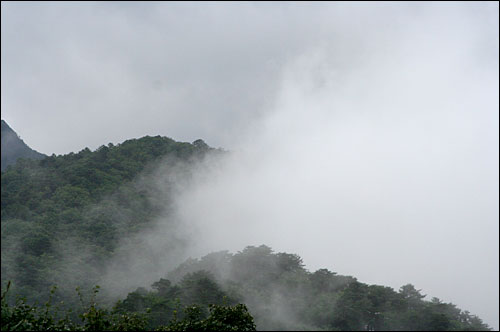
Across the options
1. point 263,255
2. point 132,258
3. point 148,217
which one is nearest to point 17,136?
point 148,217

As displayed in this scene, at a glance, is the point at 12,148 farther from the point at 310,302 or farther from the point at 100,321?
the point at 100,321

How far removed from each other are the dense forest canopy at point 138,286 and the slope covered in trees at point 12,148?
15113 millimetres

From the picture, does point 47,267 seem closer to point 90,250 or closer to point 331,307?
point 90,250

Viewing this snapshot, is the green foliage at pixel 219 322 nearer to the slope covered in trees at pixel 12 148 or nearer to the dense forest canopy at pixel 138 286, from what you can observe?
the dense forest canopy at pixel 138 286

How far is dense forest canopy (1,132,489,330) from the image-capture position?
1623 inches

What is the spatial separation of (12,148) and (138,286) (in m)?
59.7

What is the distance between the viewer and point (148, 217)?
72438 millimetres

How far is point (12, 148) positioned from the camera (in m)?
94.4

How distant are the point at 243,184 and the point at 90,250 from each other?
5200 cm

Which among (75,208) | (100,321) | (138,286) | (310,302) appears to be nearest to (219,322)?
(100,321)

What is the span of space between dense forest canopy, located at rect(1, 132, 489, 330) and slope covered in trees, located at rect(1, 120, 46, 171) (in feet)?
49.6

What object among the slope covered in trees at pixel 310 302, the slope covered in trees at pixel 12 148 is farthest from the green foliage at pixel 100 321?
the slope covered in trees at pixel 12 148

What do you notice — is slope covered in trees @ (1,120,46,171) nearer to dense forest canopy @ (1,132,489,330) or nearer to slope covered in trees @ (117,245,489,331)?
dense forest canopy @ (1,132,489,330)

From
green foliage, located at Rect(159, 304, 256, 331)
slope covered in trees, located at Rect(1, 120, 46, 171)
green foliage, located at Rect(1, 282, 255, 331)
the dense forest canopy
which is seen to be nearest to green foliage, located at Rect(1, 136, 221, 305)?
the dense forest canopy
